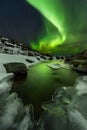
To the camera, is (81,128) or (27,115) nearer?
(81,128)

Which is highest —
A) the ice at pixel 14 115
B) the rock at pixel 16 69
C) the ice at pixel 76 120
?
the ice at pixel 76 120

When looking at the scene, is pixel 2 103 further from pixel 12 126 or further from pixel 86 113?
pixel 86 113

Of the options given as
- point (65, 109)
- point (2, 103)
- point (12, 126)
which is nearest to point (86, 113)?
point (65, 109)

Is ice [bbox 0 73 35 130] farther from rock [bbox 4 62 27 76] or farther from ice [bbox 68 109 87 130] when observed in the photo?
rock [bbox 4 62 27 76]

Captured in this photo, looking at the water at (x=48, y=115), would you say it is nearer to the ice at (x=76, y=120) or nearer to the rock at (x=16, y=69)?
the ice at (x=76, y=120)

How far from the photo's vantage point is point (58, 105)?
1115 centimetres

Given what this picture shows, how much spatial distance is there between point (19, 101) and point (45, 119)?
328cm

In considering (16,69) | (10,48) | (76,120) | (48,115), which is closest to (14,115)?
(48,115)

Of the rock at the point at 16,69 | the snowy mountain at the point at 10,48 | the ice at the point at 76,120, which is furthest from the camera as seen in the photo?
the snowy mountain at the point at 10,48

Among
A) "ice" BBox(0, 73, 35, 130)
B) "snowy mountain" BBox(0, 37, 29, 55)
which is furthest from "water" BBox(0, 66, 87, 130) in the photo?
"snowy mountain" BBox(0, 37, 29, 55)

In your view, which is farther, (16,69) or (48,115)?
(16,69)

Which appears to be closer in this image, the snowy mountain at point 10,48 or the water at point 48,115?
the water at point 48,115

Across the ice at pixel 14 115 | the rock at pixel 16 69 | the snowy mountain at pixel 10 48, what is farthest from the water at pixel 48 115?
the snowy mountain at pixel 10 48

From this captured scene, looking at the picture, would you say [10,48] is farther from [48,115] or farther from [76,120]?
[76,120]
